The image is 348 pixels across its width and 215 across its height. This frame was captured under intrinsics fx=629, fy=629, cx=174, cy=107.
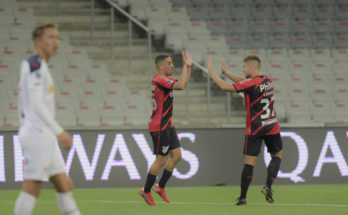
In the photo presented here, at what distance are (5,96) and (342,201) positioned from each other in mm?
8574

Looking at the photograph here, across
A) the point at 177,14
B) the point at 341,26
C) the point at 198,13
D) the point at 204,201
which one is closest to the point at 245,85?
the point at 204,201

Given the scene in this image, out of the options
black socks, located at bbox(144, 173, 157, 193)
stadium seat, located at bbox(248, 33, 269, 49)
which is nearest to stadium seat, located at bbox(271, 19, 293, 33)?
stadium seat, located at bbox(248, 33, 269, 49)

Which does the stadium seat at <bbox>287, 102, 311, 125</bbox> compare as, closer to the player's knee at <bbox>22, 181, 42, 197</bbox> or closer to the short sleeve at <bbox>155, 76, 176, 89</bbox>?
the short sleeve at <bbox>155, 76, 176, 89</bbox>

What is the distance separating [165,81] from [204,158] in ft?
11.9

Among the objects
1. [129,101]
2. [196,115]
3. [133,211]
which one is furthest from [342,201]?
[129,101]

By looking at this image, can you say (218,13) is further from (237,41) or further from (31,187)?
(31,187)

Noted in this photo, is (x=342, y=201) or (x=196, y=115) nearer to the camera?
(x=342, y=201)

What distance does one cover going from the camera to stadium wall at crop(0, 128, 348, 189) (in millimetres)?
11320

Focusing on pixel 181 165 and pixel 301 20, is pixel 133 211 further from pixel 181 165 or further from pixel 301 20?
pixel 301 20

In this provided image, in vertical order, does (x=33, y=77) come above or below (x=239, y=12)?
below

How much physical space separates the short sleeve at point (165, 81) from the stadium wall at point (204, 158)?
3.26 metres

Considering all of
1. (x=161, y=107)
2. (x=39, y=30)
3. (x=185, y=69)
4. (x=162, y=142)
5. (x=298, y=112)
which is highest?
(x=39, y=30)

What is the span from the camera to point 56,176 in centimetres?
501

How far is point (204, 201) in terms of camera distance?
28.9ft
